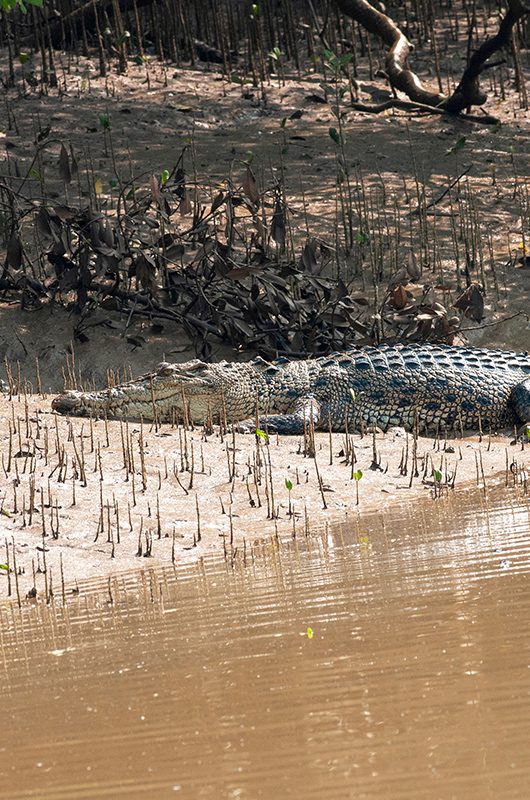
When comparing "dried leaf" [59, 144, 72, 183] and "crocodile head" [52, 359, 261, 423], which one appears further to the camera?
"dried leaf" [59, 144, 72, 183]

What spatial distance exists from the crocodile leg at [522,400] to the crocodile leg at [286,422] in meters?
1.56

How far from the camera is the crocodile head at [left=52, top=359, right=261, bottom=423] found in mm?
8531

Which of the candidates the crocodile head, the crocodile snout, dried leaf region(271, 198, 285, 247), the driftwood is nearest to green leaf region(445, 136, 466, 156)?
the driftwood

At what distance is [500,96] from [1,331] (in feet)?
30.3

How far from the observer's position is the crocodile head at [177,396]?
336 inches

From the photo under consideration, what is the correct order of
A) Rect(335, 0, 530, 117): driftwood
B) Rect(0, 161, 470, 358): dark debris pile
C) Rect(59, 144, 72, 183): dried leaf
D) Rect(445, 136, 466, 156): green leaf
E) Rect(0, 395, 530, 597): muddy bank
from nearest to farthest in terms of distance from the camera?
Rect(0, 395, 530, 597): muddy bank, Rect(59, 144, 72, 183): dried leaf, Rect(0, 161, 470, 358): dark debris pile, Rect(445, 136, 466, 156): green leaf, Rect(335, 0, 530, 117): driftwood

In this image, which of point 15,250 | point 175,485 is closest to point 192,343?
point 15,250

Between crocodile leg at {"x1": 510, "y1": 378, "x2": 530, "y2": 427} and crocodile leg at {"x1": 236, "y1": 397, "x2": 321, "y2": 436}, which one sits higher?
crocodile leg at {"x1": 236, "y1": 397, "x2": 321, "y2": 436}

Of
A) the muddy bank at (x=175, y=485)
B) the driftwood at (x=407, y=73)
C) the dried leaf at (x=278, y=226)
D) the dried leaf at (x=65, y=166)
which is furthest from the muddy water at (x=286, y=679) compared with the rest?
the driftwood at (x=407, y=73)

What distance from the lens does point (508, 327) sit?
1117 centimetres

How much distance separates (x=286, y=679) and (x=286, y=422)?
16.6 feet

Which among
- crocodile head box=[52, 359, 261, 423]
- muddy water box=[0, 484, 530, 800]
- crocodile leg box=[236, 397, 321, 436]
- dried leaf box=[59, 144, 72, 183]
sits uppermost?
dried leaf box=[59, 144, 72, 183]

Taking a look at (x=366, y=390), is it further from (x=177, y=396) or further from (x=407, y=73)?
(x=407, y=73)

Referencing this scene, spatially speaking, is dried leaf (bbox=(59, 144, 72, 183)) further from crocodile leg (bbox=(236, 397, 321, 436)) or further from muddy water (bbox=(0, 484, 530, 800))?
muddy water (bbox=(0, 484, 530, 800))
